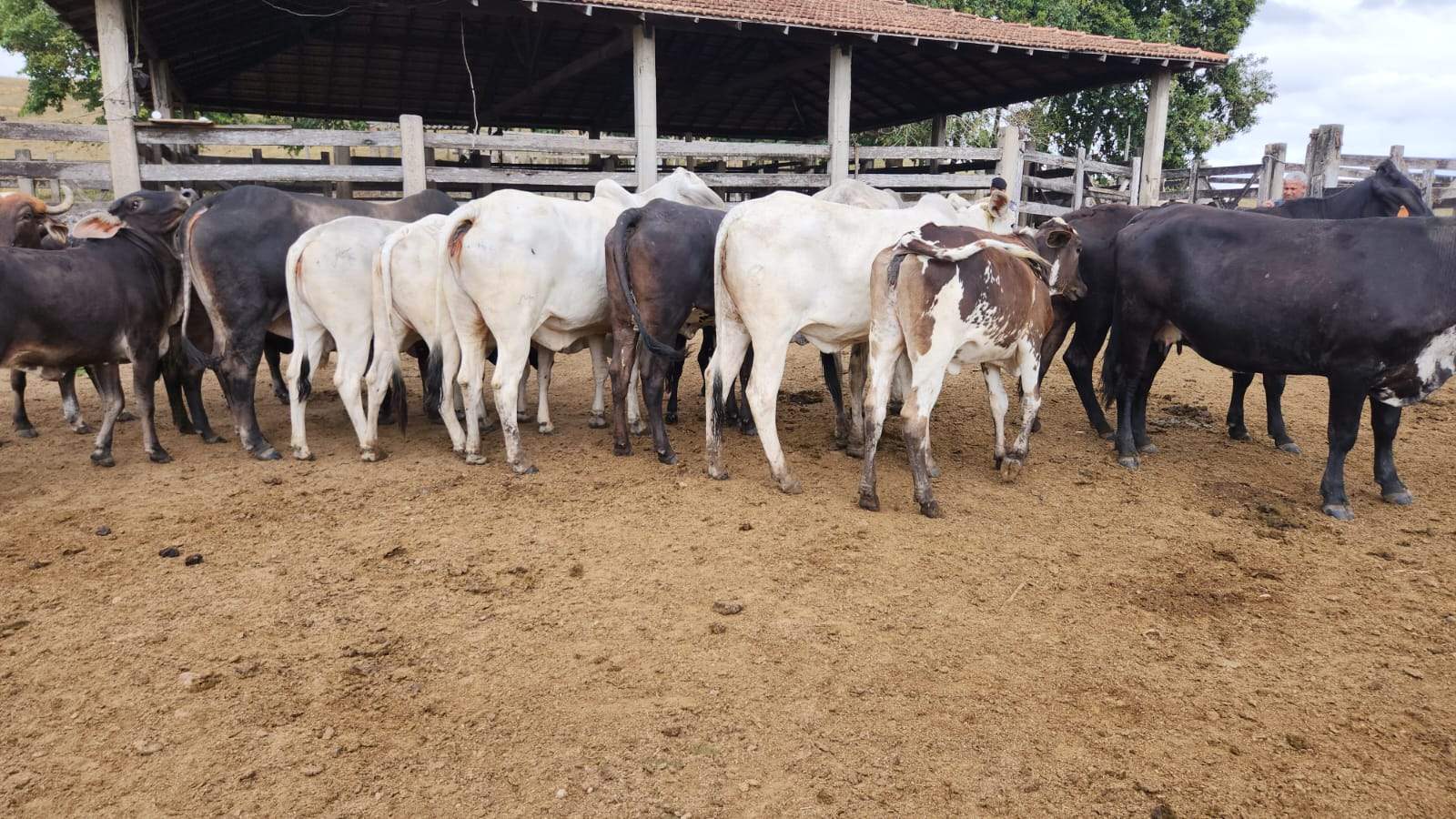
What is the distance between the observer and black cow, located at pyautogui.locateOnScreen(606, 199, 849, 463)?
234 inches

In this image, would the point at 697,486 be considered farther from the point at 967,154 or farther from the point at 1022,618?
the point at 967,154

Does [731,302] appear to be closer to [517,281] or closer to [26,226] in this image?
[517,281]

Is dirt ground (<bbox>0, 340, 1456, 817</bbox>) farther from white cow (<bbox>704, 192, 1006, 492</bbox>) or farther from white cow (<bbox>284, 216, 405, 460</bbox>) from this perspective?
white cow (<bbox>704, 192, 1006, 492</bbox>)

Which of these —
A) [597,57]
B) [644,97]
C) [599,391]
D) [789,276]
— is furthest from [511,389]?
[597,57]

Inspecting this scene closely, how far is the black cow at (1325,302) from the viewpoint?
5086mm

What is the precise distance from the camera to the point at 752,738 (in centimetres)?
301

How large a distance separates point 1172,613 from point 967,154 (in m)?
10.1

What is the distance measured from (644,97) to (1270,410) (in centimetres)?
777

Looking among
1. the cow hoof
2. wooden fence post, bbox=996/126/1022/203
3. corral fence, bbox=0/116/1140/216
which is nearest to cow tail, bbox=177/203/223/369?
corral fence, bbox=0/116/1140/216

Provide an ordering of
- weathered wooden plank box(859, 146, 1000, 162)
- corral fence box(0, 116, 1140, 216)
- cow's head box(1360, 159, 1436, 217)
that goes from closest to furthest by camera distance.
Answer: cow's head box(1360, 159, 1436, 217), corral fence box(0, 116, 1140, 216), weathered wooden plank box(859, 146, 1000, 162)

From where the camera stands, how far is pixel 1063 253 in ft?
22.2

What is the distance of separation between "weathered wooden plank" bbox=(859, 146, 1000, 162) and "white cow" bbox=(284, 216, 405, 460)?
309 inches

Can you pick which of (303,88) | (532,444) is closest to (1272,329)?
(532,444)

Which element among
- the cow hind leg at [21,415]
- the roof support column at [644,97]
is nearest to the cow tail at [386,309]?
the cow hind leg at [21,415]
